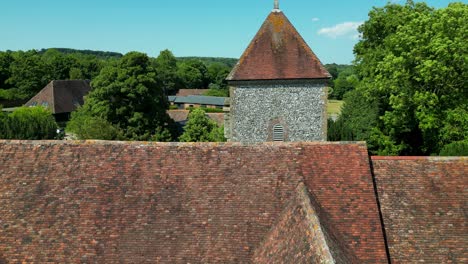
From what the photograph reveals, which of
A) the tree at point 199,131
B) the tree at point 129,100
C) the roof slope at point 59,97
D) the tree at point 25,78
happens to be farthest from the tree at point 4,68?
the tree at point 199,131

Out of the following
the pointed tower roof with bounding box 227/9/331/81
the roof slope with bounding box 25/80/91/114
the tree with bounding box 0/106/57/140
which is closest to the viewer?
the pointed tower roof with bounding box 227/9/331/81

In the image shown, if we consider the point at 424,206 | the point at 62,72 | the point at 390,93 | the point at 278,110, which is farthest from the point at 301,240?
the point at 62,72

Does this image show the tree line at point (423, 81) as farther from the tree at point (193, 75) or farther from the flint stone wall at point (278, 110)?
the tree at point (193, 75)

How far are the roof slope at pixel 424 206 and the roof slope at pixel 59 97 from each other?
51085 millimetres

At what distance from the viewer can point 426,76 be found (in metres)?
22.8

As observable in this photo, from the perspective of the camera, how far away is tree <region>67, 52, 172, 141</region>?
119 feet

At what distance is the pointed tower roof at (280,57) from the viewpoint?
2067cm

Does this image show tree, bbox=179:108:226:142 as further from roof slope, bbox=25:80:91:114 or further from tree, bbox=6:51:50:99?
tree, bbox=6:51:50:99

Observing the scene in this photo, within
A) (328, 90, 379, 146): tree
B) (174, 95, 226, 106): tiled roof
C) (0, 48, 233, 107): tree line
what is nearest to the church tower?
→ (328, 90, 379, 146): tree

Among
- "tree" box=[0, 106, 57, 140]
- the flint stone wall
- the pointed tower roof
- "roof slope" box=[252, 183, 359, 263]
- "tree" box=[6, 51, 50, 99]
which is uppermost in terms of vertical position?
"tree" box=[6, 51, 50, 99]

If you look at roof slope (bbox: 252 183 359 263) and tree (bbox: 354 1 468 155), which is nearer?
roof slope (bbox: 252 183 359 263)

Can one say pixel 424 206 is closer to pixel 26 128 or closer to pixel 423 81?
pixel 423 81

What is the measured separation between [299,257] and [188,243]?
2.83 metres

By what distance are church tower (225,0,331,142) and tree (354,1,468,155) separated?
5.91 meters
